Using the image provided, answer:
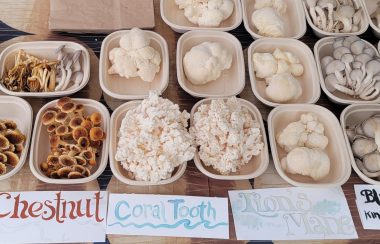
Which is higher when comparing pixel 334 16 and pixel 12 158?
pixel 334 16

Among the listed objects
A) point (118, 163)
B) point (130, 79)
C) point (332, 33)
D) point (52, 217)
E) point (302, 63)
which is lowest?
point (52, 217)

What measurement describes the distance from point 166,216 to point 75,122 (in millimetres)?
469

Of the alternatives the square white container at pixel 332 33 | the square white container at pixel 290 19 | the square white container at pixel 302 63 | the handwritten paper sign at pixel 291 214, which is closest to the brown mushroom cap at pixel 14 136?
the handwritten paper sign at pixel 291 214

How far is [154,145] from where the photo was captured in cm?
120

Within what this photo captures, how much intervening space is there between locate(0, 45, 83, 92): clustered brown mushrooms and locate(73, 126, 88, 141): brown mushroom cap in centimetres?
22

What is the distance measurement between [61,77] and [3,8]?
521 mm

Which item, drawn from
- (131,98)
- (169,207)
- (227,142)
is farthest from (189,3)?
(169,207)

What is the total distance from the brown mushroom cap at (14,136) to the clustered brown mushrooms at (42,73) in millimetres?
193

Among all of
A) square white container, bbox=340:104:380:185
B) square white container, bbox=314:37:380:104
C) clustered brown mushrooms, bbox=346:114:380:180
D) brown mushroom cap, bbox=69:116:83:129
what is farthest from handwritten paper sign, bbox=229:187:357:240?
brown mushroom cap, bbox=69:116:83:129

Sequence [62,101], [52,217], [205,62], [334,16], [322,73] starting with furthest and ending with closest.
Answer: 1. [334,16]
2. [322,73]
3. [205,62]
4. [62,101]
5. [52,217]

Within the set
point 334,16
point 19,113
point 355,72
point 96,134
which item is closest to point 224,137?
point 96,134

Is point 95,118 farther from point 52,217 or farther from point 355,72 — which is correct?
point 355,72

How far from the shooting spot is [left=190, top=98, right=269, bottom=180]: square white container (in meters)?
1.26

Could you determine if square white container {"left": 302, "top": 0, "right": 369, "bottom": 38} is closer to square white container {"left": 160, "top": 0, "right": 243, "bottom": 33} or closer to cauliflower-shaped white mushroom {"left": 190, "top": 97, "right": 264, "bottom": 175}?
square white container {"left": 160, "top": 0, "right": 243, "bottom": 33}
